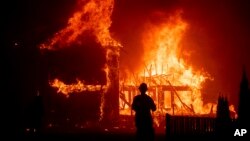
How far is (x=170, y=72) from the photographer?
38.3m

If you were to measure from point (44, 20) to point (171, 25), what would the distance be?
38.1 ft

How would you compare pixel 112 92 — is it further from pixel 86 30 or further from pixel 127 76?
pixel 127 76

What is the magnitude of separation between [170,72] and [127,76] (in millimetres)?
3622

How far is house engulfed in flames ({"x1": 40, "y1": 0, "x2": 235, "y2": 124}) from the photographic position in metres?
34.0

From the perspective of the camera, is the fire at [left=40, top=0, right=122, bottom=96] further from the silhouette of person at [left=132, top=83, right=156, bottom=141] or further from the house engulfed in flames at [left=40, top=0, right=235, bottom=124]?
the silhouette of person at [left=132, top=83, right=156, bottom=141]

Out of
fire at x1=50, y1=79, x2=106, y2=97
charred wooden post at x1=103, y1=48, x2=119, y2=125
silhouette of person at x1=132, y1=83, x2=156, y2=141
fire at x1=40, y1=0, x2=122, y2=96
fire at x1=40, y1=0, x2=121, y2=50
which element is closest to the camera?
silhouette of person at x1=132, y1=83, x2=156, y2=141

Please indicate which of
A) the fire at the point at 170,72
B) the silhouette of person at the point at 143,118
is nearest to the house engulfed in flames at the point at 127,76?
the fire at the point at 170,72

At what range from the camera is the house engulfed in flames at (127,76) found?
33969mm

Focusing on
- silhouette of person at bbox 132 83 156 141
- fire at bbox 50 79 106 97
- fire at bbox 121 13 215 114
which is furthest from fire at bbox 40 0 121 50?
silhouette of person at bbox 132 83 156 141

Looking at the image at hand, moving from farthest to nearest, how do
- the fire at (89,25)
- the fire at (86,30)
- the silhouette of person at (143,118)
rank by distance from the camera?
the fire at (89,25), the fire at (86,30), the silhouette of person at (143,118)

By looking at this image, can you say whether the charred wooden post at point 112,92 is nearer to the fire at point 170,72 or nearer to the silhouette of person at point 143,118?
the fire at point 170,72

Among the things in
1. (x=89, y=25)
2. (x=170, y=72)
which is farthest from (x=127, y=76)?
(x=89, y=25)

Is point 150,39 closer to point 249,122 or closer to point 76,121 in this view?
point 76,121

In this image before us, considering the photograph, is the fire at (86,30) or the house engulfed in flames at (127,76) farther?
the house engulfed in flames at (127,76)
